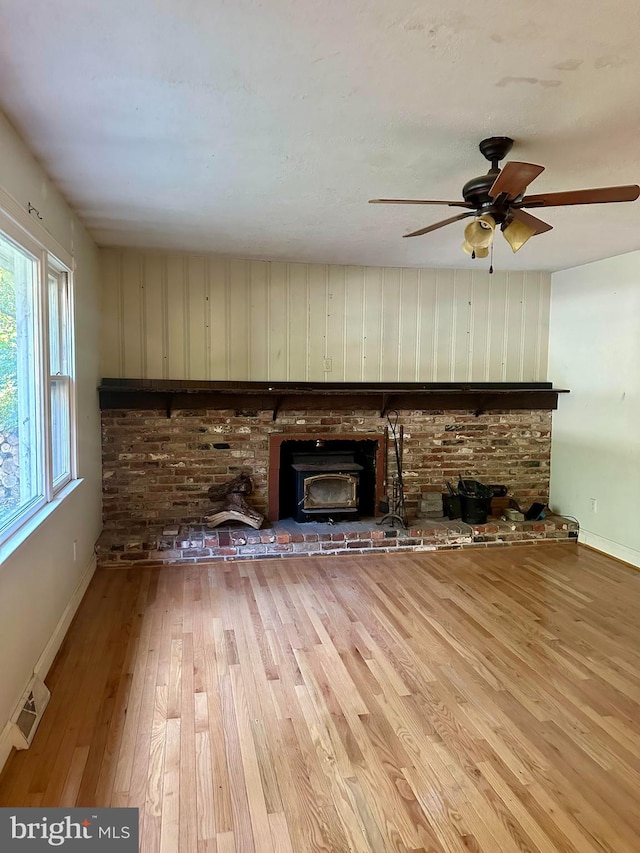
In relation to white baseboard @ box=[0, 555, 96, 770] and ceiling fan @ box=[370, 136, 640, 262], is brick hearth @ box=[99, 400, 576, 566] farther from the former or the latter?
ceiling fan @ box=[370, 136, 640, 262]

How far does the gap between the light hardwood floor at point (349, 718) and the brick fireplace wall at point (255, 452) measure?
1.01m

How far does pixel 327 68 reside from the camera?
1.82 metres

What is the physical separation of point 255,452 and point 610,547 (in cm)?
320

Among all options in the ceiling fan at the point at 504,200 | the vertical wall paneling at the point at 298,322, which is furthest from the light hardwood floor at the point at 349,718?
the ceiling fan at the point at 504,200

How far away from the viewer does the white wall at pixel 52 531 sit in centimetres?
219

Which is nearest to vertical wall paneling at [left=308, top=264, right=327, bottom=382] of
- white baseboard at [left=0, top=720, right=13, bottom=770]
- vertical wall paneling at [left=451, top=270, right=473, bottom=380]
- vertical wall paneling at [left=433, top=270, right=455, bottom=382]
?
vertical wall paneling at [left=433, top=270, right=455, bottom=382]

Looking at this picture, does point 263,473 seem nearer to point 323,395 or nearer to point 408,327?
point 323,395

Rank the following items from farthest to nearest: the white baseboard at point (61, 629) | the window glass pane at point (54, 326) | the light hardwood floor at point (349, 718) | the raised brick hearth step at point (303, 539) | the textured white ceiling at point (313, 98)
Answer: the raised brick hearth step at point (303, 539) < the window glass pane at point (54, 326) < the white baseboard at point (61, 629) < the light hardwood floor at point (349, 718) < the textured white ceiling at point (313, 98)

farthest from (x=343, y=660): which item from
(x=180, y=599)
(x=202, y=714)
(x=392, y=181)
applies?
(x=392, y=181)

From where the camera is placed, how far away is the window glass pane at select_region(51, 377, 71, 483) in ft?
10.8

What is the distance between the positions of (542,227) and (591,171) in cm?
55

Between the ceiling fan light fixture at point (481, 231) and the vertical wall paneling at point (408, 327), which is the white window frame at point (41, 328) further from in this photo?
the vertical wall paneling at point (408, 327)

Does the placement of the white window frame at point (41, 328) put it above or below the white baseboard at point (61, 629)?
above

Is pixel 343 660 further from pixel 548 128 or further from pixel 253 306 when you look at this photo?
pixel 253 306
